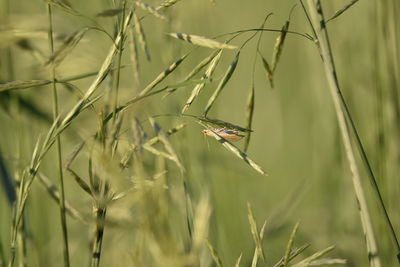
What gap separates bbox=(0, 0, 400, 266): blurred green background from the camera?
36.9 inches

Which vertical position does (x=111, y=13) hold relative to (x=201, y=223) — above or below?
above

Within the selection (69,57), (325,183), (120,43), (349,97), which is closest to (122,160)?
(120,43)

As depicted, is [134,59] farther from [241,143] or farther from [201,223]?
[241,143]

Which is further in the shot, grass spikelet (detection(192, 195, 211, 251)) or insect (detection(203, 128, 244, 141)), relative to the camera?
insect (detection(203, 128, 244, 141))

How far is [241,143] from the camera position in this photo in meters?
2.28

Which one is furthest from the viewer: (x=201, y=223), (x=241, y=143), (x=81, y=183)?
(x=241, y=143)

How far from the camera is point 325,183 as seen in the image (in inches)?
62.8

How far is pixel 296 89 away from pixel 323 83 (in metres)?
0.76

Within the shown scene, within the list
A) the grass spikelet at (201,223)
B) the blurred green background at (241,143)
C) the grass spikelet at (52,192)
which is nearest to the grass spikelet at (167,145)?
the blurred green background at (241,143)

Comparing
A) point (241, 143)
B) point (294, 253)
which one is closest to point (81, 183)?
point (294, 253)

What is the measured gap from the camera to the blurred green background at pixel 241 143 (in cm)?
94

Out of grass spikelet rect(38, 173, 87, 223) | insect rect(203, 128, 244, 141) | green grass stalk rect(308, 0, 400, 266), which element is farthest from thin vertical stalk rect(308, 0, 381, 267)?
grass spikelet rect(38, 173, 87, 223)

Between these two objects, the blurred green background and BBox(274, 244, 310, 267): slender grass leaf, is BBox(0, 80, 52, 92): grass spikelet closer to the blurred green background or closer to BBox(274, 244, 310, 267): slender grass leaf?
the blurred green background

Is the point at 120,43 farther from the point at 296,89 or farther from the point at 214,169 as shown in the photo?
the point at 296,89
